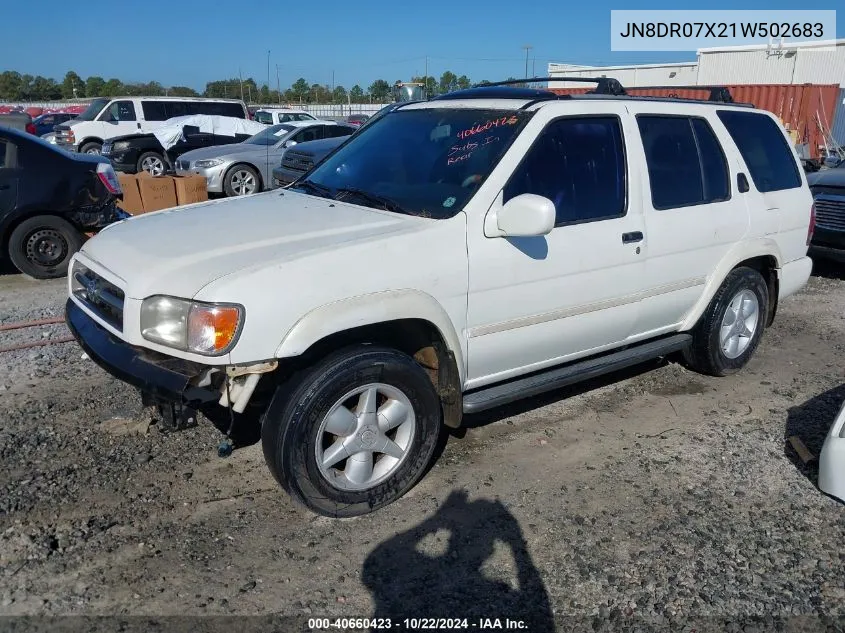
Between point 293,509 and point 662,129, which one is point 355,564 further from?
point 662,129

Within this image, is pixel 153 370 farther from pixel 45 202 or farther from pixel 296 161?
pixel 296 161

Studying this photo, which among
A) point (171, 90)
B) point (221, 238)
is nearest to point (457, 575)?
point (221, 238)

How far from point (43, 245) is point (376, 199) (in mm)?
5448

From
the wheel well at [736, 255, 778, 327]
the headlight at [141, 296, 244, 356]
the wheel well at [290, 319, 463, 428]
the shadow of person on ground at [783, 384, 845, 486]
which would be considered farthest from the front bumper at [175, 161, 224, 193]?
the shadow of person on ground at [783, 384, 845, 486]

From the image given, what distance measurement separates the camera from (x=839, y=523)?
3490mm

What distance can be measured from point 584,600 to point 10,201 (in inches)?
279

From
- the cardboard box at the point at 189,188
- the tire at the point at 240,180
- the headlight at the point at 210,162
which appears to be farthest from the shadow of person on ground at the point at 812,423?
the headlight at the point at 210,162

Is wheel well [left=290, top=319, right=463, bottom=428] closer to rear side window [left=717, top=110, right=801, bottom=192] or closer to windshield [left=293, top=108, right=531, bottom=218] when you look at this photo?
windshield [left=293, top=108, right=531, bottom=218]

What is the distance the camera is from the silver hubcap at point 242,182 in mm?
13227

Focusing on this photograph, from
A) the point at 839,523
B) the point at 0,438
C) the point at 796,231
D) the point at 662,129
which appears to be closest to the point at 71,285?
the point at 0,438

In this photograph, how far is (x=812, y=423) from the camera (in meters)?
4.65

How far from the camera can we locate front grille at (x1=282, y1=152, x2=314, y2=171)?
11.7 m

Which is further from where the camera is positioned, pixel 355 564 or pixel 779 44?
pixel 779 44

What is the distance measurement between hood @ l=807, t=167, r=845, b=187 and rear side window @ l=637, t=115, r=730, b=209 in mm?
4774
